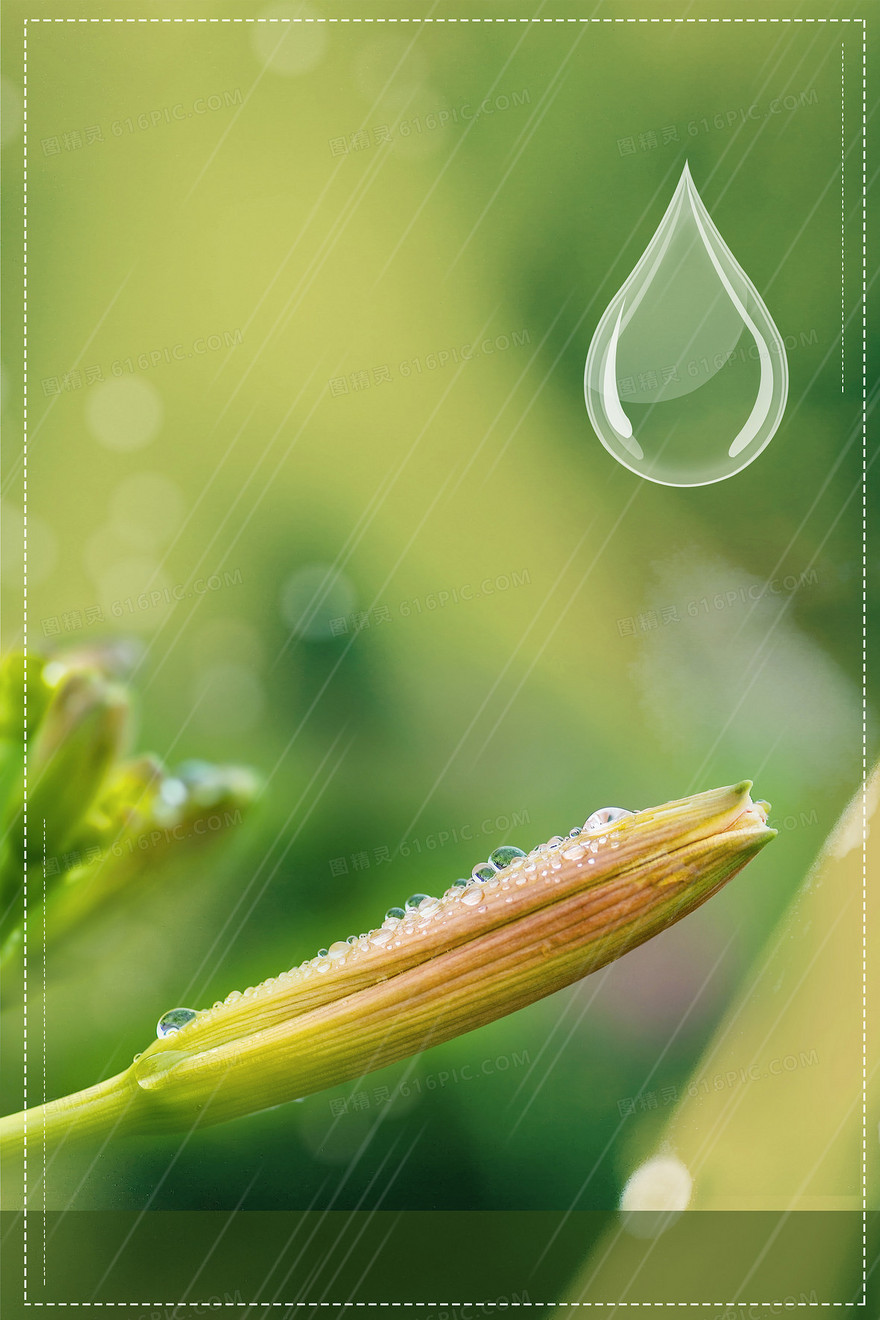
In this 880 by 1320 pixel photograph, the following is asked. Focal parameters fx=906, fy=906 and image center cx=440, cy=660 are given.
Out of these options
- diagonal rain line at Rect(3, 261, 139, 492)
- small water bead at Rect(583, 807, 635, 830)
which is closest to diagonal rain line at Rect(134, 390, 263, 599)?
diagonal rain line at Rect(3, 261, 139, 492)

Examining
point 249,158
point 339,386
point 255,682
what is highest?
point 249,158

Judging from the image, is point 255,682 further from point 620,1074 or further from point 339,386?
point 620,1074

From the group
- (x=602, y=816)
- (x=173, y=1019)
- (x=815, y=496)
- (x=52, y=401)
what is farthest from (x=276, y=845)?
(x=815, y=496)

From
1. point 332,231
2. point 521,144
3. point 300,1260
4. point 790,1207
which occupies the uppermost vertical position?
point 521,144

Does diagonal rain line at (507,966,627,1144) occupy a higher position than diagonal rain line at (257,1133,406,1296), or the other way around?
diagonal rain line at (507,966,627,1144)

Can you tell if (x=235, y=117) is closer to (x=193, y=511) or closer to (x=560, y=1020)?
(x=193, y=511)

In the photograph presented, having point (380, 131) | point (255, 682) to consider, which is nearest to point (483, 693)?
point (255, 682)

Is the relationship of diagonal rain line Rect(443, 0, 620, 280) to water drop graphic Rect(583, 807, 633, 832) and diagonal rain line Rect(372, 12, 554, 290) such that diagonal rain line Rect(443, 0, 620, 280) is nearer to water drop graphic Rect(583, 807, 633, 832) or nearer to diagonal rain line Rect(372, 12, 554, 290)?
diagonal rain line Rect(372, 12, 554, 290)
